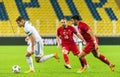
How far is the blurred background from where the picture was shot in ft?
105

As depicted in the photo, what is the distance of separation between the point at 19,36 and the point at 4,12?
169 inches

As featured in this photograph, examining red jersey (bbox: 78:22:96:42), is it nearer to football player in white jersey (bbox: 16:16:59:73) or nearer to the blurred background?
football player in white jersey (bbox: 16:16:59:73)

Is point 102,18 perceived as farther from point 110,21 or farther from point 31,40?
point 31,40

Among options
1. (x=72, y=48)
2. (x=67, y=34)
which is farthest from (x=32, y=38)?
(x=67, y=34)

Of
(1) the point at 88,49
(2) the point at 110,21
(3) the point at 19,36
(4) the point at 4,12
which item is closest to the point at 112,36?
(2) the point at 110,21

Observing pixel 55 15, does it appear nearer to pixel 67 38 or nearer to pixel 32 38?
pixel 67 38

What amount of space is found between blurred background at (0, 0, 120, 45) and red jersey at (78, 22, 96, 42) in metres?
17.4

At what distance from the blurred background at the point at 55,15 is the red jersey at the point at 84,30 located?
57.2 ft

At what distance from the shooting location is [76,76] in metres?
13.0

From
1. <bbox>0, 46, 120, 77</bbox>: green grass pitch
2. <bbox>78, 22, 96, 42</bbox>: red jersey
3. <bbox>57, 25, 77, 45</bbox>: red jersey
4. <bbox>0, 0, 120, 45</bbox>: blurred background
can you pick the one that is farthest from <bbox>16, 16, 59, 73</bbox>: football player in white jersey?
<bbox>0, 0, 120, 45</bbox>: blurred background

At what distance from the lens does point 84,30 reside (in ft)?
46.0

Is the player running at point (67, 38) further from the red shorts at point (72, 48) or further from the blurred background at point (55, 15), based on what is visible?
the blurred background at point (55, 15)

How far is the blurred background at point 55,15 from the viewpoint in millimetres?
31944

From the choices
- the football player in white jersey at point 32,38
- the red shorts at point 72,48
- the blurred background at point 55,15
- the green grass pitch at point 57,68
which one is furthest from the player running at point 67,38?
the blurred background at point 55,15
